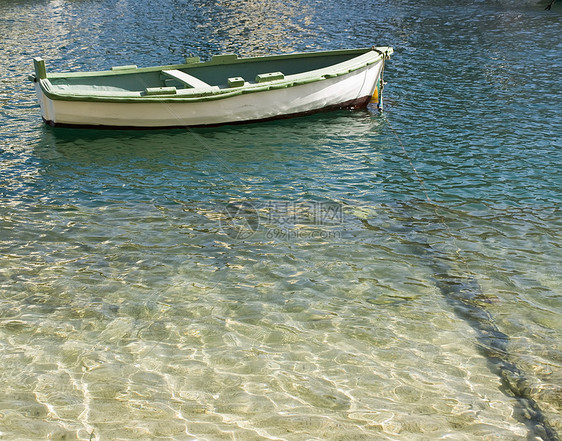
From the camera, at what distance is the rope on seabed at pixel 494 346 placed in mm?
5379

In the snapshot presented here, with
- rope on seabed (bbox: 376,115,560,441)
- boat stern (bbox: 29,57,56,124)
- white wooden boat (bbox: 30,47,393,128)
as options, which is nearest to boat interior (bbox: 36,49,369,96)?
white wooden boat (bbox: 30,47,393,128)

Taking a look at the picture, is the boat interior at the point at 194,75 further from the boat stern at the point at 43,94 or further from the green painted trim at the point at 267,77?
the boat stern at the point at 43,94

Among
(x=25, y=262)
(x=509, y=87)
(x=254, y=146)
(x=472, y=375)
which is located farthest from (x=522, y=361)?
(x=509, y=87)

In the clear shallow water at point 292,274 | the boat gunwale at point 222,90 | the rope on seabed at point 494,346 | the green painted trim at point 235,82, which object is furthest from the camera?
the green painted trim at point 235,82

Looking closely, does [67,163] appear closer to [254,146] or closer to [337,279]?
[254,146]

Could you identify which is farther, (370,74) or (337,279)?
(370,74)

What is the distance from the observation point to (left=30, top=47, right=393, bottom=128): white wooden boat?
13883 mm

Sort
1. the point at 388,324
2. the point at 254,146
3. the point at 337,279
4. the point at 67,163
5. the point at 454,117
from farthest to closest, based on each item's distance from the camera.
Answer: the point at 454,117, the point at 254,146, the point at 67,163, the point at 337,279, the point at 388,324

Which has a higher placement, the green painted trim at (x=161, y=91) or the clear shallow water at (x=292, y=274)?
the green painted trim at (x=161, y=91)

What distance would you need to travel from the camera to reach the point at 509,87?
17.7 m

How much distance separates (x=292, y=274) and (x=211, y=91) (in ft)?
23.3

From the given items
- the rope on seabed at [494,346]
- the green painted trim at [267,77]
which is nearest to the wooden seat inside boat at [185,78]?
the green painted trim at [267,77]

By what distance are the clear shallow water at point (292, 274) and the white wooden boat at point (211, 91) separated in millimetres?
420

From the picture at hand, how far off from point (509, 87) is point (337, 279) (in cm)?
1201
